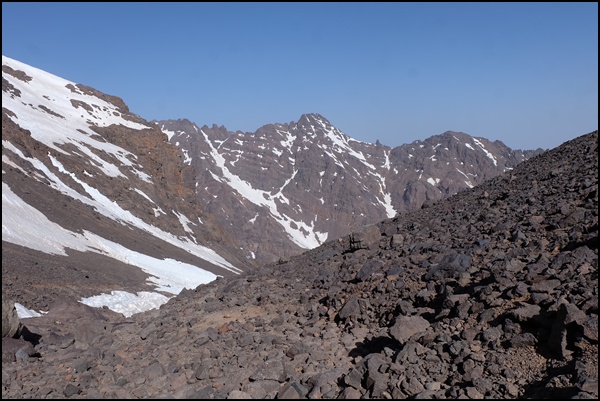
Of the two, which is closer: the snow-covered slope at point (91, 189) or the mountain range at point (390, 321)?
the mountain range at point (390, 321)

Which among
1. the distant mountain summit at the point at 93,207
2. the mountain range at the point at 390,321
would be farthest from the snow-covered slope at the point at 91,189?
the mountain range at the point at 390,321

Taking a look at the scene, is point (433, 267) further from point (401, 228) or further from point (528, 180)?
point (528, 180)

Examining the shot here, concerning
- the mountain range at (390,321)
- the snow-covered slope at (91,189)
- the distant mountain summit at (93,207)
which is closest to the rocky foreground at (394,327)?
the mountain range at (390,321)

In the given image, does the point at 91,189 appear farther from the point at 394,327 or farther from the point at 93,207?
the point at 394,327

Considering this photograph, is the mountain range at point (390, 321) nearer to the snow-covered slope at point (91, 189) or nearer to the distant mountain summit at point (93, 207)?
the distant mountain summit at point (93, 207)

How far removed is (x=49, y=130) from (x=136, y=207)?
2224 cm

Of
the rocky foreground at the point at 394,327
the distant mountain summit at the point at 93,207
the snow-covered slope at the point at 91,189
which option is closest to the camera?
the rocky foreground at the point at 394,327

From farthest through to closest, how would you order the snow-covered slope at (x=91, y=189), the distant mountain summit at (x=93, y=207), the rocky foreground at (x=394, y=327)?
the snow-covered slope at (x=91, y=189) < the distant mountain summit at (x=93, y=207) < the rocky foreground at (x=394, y=327)

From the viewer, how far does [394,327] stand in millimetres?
10055

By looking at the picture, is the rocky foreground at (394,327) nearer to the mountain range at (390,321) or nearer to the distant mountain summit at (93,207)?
the mountain range at (390,321)

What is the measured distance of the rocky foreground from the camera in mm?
8242

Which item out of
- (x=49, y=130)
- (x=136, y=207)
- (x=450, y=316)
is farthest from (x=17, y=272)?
(x=49, y=130)

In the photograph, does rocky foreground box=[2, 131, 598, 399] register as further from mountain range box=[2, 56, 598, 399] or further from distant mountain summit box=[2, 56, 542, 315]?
distant mountain summit box=[2, 56, 542, 315]

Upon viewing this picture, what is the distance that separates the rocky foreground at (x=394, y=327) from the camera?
27.0ft
